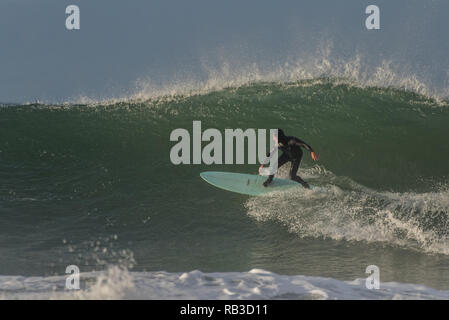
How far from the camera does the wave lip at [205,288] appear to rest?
4.08m

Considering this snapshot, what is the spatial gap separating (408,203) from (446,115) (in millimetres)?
4677

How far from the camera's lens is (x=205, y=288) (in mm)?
4363

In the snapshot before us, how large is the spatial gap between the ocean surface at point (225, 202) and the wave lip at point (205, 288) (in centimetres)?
2

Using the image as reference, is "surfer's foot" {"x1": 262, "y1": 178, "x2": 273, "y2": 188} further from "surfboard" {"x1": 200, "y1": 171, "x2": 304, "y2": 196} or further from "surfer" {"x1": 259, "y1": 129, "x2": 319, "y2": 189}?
"surfer" {"x1": 259, "y1": 129, "x2": 319, "y2": 189}

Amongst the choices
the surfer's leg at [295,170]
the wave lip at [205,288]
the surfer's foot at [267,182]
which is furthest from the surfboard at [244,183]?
the wave lip at [205,288]

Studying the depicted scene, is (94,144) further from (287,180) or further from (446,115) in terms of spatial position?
(446,115)

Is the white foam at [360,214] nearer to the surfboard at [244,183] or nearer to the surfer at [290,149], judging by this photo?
the surfboard at [244,183]

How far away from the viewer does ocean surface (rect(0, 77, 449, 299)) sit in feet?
16.0

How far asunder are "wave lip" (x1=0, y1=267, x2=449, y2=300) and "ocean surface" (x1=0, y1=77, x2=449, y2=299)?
0.02 metres

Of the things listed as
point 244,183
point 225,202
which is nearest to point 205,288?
point 225,202

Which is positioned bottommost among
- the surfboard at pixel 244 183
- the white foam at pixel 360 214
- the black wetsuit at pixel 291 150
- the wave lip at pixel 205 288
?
the wave lip at pixel 205 288

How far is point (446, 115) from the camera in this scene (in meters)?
11.6

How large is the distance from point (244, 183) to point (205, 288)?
4.01 meters
